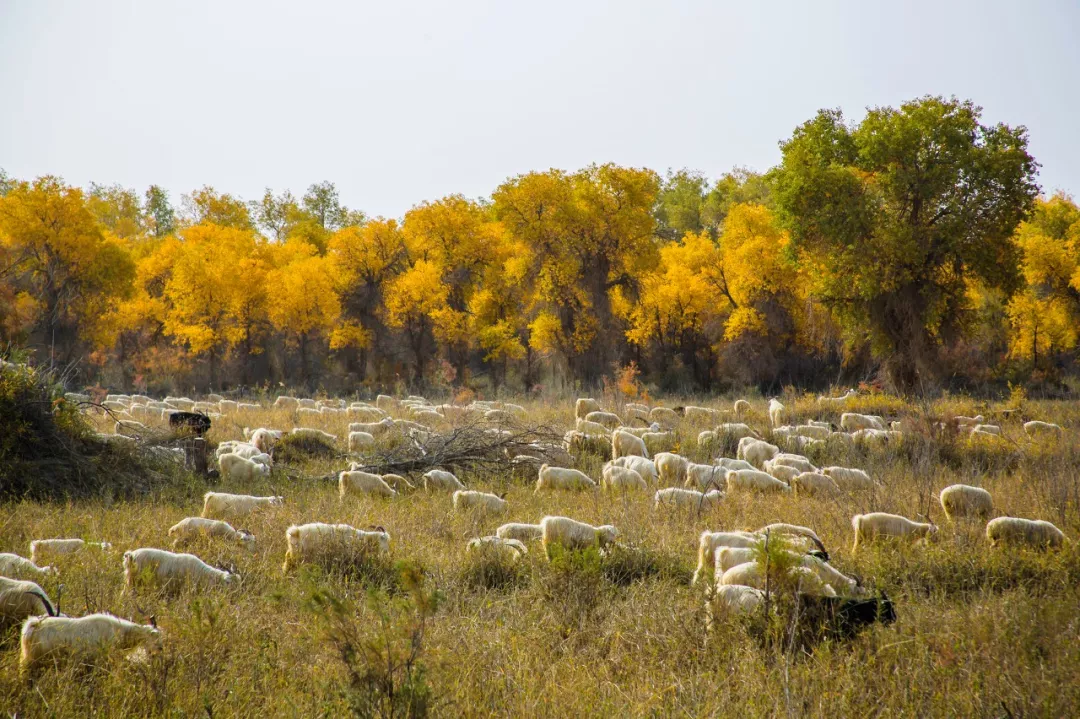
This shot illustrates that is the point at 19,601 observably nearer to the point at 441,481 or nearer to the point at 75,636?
the point at 75,636

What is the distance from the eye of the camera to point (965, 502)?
24.2ft

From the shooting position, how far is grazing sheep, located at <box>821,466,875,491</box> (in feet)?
29.2

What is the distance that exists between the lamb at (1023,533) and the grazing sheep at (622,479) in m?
3.92

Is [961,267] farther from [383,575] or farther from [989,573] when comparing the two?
[383,575]

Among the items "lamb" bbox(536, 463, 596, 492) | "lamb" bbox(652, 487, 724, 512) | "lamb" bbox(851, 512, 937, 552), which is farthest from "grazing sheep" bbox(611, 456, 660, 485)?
"lamb" bbox(851, 512, 937, 552)

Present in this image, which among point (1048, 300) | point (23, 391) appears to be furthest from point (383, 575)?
point (1048, 300)

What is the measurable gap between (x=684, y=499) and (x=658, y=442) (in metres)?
4.80

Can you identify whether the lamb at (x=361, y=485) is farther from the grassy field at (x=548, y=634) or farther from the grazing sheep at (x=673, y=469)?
the grazing sheep at (x=673, y=469)

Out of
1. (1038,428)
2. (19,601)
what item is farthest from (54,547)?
(1038,428)

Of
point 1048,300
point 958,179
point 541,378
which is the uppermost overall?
point 958,179

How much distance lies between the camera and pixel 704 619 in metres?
4.69

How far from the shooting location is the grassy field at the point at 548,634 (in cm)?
353

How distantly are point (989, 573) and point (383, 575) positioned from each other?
477 centimetres

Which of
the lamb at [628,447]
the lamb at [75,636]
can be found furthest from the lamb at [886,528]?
the lamb at [75,636]
